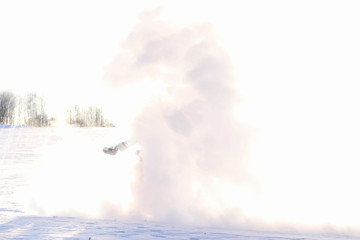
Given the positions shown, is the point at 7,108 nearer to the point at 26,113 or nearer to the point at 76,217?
the point at 26,113

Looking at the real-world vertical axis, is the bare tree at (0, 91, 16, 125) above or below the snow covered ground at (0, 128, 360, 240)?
above

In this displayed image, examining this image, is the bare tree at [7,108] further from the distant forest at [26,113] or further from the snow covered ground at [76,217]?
the snow covered ground at [76,217]

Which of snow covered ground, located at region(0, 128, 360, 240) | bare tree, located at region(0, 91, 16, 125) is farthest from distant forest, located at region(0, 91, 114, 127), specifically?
snow covered ground, located at region(0, 128, 360, 240)

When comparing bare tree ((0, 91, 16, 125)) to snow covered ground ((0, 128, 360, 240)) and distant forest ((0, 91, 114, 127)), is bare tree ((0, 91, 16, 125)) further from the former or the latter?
snow covered ground ((0, 128, 360, 240))

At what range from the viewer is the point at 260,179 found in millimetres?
15383

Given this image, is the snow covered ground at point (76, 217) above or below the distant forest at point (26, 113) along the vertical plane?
below

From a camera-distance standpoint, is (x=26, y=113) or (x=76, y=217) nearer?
(x=76, y=217)

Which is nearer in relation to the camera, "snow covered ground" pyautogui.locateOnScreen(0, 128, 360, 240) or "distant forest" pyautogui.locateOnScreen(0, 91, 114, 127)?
"snow covered ground" pyautogui.locateOnScreen(0, 128, 360, 240)

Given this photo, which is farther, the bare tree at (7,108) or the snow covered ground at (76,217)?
the bare tree at (7,108)

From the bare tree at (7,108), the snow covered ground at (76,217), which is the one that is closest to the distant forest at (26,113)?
the bare tree at (7,108)

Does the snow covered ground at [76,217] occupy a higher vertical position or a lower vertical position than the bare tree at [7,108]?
lower

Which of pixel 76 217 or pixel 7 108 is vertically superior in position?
pixel 7 108

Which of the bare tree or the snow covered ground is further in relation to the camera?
the bare tree

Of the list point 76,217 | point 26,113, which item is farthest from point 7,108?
point 76,217
